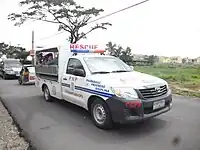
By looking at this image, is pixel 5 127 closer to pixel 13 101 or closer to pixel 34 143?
pixel 34 143

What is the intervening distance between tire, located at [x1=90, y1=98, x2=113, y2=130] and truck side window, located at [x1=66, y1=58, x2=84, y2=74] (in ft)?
3.94

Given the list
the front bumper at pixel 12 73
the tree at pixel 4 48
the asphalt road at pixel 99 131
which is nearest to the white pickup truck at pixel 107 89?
the asphalt road at pixel 99 131

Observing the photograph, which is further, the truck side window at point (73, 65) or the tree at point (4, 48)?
the tree at point (4, 48)

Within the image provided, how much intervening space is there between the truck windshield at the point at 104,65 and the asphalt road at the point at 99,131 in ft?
4.48

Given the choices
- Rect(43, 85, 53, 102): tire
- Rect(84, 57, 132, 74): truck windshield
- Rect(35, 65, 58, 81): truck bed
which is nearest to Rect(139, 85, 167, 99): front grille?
Rect(84, 57, 132, 74): truck windshield

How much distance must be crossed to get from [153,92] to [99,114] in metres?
1.35

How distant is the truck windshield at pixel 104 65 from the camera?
5914mm

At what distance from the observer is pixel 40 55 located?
34.2 feet

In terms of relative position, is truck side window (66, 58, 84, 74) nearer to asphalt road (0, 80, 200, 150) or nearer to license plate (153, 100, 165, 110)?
asphalt road (0, 80, 200, 150)

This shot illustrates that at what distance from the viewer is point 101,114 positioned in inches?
207

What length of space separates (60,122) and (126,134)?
6.10 feet

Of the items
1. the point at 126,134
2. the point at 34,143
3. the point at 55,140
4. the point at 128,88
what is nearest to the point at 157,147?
the point at 126,134

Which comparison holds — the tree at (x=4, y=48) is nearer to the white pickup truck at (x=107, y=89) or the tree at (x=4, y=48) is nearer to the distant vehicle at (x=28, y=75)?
the distant vehicle at (x=28, y=75)

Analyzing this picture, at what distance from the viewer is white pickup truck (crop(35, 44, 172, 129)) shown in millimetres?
4691
